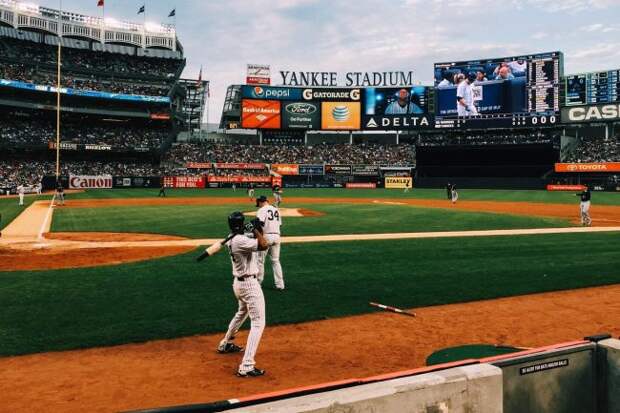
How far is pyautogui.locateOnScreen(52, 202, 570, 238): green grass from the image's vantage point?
2090 centimetres

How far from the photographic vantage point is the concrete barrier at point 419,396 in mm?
3025

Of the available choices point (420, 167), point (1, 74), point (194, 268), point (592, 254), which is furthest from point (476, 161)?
point (1, 74)

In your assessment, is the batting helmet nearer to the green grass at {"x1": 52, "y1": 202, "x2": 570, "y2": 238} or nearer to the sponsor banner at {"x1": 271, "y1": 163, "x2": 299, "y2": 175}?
the green grass at {"x1": 52, "y1": 202, "x2": 570, "y2": 238}

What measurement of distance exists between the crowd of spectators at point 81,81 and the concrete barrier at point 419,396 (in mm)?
72598

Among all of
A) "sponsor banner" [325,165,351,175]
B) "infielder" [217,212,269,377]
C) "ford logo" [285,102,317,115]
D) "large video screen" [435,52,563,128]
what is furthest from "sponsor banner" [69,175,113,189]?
"infielder" [217,212,269,377]

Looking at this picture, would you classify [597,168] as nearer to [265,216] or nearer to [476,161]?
[476,161]

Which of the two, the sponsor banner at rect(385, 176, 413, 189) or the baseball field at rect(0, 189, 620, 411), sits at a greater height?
the sponsor banner at rect(385, 176, 413, 189)

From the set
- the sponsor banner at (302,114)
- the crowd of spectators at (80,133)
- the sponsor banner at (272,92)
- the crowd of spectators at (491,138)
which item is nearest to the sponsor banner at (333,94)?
the sponsor banner at (302,114)

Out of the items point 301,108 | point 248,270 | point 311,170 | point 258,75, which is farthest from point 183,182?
point 248,270

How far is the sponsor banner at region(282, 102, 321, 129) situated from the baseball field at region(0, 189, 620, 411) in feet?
189

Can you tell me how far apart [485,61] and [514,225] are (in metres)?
48.5

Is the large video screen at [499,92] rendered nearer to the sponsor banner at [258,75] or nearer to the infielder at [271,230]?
the sponsor banner at [258,75]

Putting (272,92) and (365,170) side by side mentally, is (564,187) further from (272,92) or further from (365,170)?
(272,92)

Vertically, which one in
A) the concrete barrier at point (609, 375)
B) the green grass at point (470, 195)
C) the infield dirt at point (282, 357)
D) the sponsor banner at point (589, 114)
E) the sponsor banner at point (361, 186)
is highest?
the sponsor banner at point (589, 114)
